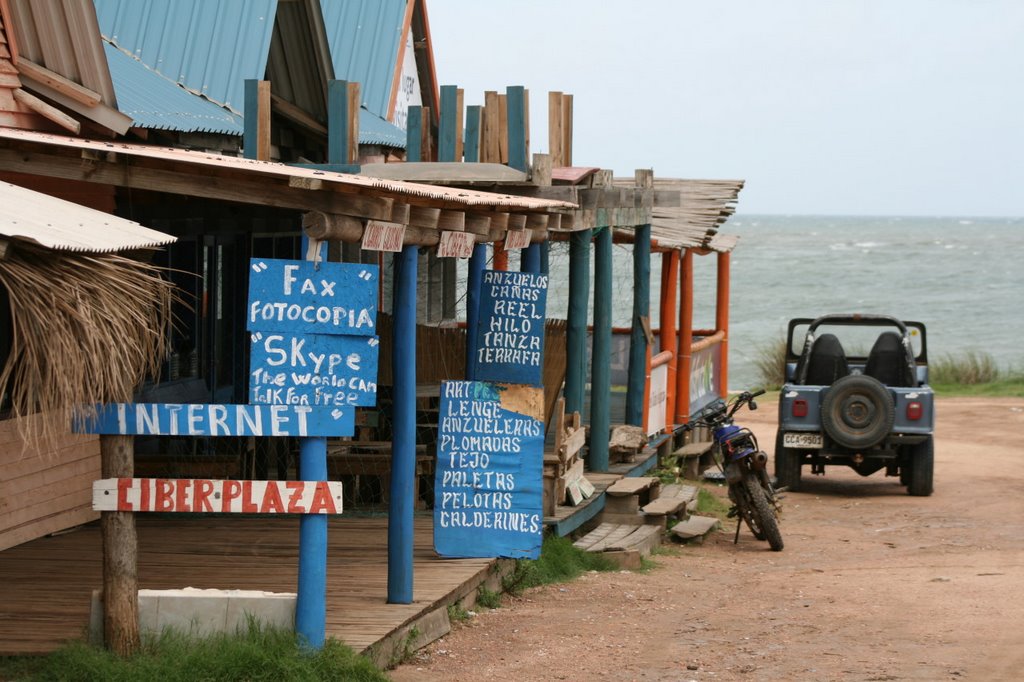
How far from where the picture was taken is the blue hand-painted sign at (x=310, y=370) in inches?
279

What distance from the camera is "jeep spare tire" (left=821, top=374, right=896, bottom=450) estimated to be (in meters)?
15.4

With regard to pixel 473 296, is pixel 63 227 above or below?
above

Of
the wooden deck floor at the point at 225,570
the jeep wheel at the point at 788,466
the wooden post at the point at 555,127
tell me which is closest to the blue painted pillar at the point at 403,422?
the wooden deck floor at the point at 225,570

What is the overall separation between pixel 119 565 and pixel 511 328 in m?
4.38

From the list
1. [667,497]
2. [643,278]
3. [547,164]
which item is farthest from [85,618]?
[643,278]

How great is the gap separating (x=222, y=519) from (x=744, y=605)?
3804 millimetres

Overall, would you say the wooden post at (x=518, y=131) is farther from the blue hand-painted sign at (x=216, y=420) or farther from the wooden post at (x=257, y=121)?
the blue hand-painted sign at (x=216, y=420)

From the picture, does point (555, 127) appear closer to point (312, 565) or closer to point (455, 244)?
point (455, 244)

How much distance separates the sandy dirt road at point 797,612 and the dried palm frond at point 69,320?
249cm

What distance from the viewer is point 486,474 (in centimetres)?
980

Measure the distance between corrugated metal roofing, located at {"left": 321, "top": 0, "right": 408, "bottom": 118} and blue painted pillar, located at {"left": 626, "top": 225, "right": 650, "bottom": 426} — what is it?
11.6ft

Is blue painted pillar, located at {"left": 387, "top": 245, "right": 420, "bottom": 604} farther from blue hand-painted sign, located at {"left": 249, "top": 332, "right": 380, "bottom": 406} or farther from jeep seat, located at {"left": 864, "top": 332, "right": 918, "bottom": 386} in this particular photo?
jeep seat, located at {"left": 864, "top": 332, "right": 918, "bottom": 386}

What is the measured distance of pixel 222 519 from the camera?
11.0 meters

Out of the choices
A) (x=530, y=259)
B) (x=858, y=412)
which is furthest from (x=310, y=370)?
(x=858, y=412)
